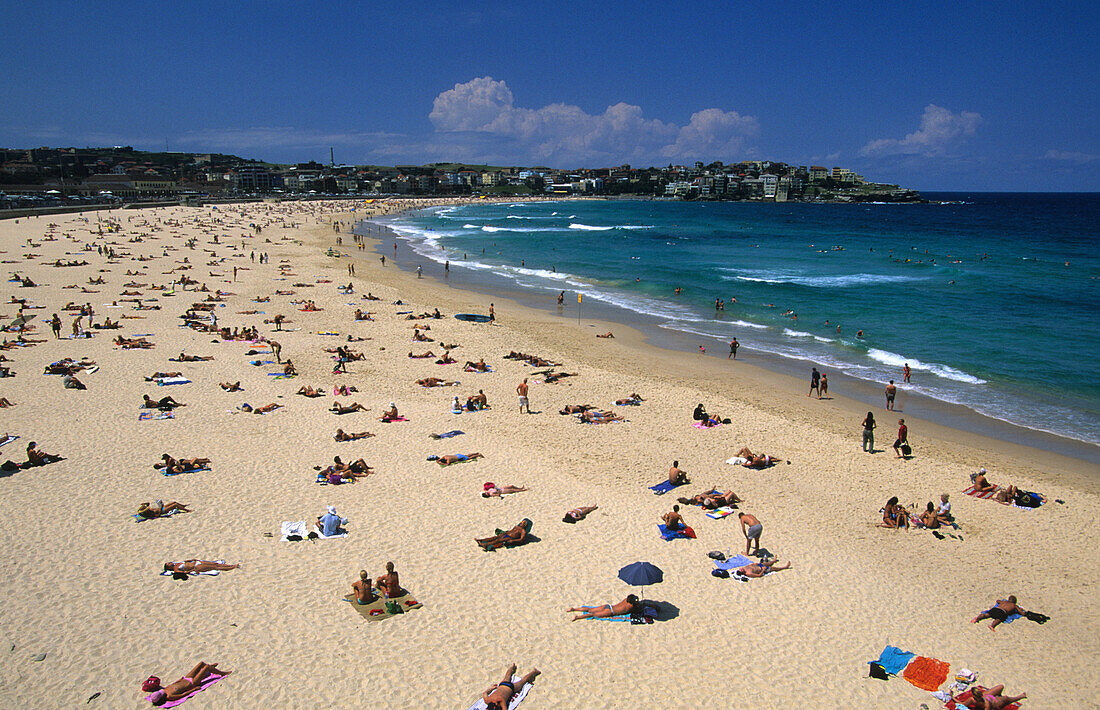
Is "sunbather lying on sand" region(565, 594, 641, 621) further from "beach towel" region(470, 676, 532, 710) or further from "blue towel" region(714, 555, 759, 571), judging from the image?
"blue towel" region(714, 555, 759, 571)

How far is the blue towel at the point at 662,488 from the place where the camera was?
1253cm

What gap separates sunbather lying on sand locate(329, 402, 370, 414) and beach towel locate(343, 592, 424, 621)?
8.13 m

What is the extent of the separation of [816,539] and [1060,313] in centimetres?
3205

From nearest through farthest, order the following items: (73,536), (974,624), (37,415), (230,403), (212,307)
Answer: (974,624), (73,536), (37,415), (230,403), (212,307)

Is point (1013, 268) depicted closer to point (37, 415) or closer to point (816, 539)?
point (816, 539)

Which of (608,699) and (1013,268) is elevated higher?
(1013,268)

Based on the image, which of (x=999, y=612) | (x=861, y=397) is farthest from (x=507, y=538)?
(x=861, y=397)

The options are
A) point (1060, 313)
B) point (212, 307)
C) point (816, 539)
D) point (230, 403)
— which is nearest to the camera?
point (816, 539)

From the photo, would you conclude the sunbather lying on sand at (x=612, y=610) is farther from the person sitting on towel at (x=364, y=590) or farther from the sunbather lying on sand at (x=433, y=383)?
the sunbather lying on sand at (x=433, y=383)

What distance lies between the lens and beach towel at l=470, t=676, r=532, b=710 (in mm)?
6957

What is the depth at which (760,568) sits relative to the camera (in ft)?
Answer: 32.0

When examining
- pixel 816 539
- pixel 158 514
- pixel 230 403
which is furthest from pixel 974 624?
pixel 230 403

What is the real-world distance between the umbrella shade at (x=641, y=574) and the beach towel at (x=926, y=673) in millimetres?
3322

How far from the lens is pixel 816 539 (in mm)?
11023
